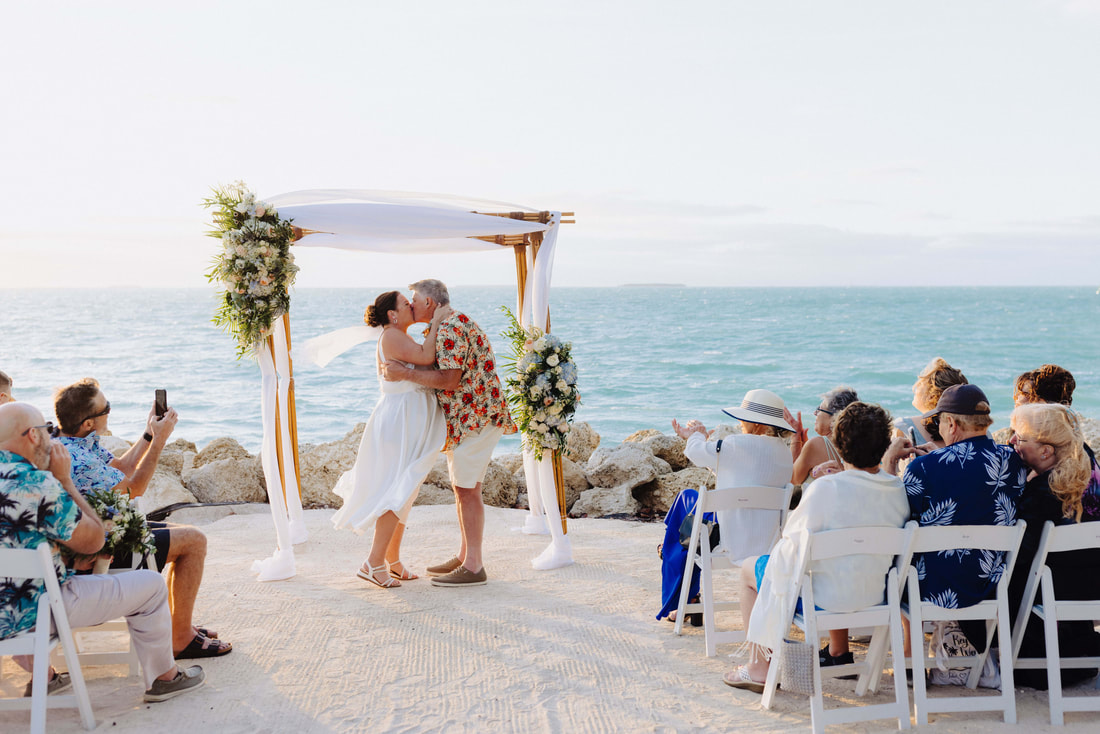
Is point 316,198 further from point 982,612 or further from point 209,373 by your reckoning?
point 209,373

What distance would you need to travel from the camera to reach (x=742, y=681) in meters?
4.33

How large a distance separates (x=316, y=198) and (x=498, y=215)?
1.40m

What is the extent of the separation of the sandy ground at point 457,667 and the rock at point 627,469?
2.59 m

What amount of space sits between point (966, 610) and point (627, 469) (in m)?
5.53

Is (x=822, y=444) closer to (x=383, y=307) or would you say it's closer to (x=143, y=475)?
(x=383, y=307)

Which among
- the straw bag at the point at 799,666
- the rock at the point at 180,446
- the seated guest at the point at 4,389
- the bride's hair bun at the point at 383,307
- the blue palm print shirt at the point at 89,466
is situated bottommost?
the rock at the point at 180,446

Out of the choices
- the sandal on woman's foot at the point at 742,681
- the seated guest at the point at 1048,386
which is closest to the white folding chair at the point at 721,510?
the sandal on woman's foot at the point at 742,681

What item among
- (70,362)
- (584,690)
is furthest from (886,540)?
(70,362)

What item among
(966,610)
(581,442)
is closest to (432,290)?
(966,610)

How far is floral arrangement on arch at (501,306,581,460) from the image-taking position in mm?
6488

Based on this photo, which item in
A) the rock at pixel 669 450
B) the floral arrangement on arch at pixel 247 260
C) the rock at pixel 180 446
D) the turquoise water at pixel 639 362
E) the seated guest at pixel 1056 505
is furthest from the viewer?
the turquoise water at pixel 639 362

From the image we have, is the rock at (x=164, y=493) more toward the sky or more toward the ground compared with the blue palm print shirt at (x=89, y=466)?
more toward the ground

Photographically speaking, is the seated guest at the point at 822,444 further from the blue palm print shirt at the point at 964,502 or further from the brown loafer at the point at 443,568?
the brown loafer at the point at 443,568

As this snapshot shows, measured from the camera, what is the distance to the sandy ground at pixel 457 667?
4016mm
